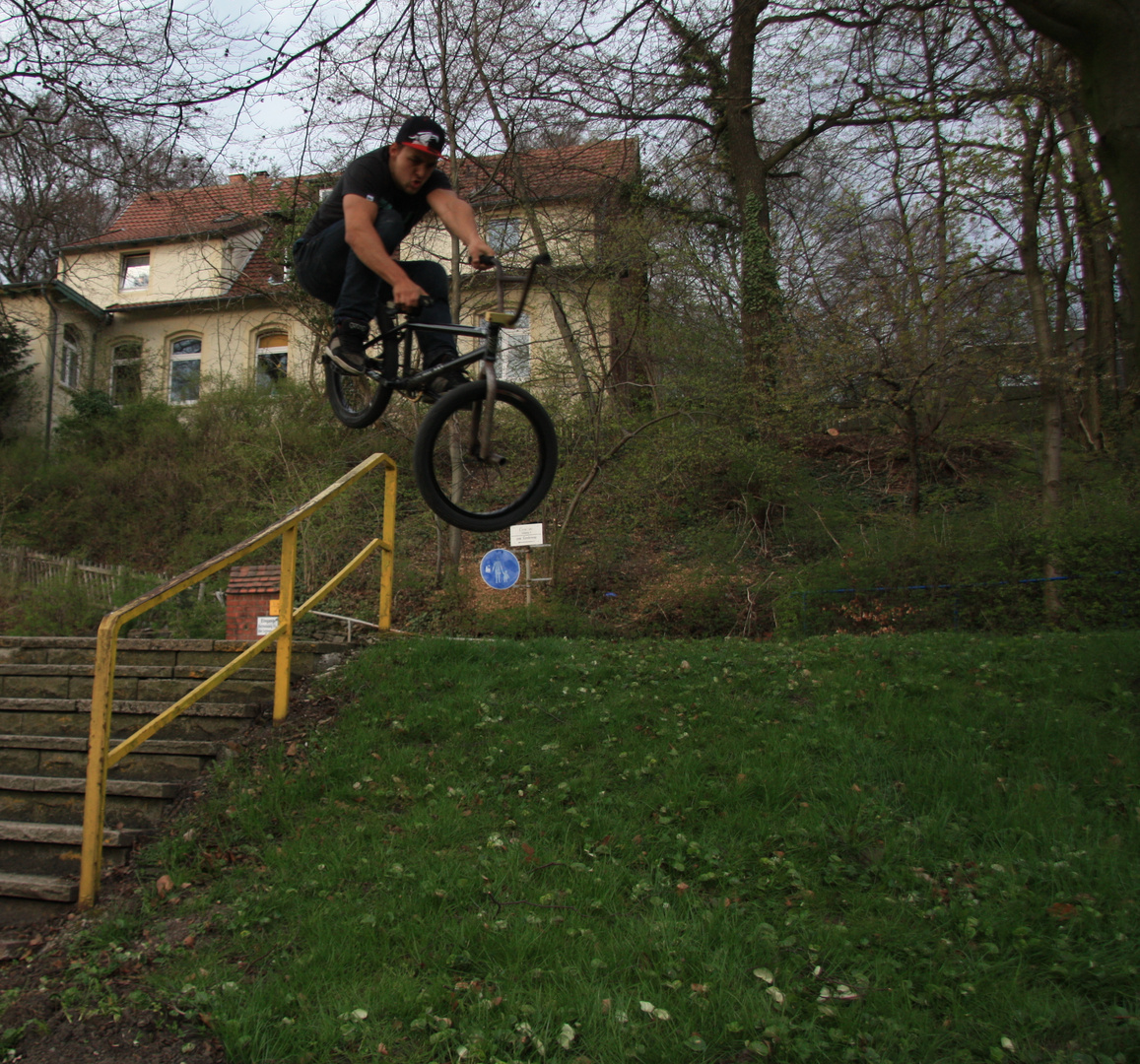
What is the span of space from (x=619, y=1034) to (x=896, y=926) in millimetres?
1323

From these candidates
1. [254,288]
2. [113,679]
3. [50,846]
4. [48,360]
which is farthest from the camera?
[48,360]

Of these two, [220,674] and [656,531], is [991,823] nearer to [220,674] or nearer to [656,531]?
[220,674]

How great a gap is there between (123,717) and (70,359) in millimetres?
18871

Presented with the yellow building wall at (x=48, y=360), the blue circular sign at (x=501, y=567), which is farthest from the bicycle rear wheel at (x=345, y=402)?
the yellow building wall at (x=48, y=360)

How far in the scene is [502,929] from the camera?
11.3ft

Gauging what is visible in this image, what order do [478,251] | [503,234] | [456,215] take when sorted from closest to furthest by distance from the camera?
1. [478,251]
2. [456,215]
3. [503,234]

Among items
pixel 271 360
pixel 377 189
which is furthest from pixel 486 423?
pixel 271 360

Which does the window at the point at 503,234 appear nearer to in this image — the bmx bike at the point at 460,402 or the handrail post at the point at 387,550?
the handrail post at the point at 387,550

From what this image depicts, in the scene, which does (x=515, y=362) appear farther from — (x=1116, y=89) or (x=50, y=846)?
(x=1116, y=89)

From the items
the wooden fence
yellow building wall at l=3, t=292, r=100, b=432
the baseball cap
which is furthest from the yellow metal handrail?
yellow building wall at l=3, t=292, r=100, b=432

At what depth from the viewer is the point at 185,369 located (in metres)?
19.6

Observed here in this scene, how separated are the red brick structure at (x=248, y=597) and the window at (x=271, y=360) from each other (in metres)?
7.96

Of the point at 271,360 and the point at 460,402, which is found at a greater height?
the point at 271,360

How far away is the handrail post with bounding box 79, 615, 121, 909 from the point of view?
3924 millimetres
